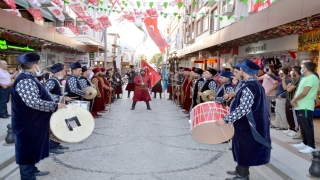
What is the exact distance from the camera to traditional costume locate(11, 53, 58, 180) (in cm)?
412

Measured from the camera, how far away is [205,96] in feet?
24.7

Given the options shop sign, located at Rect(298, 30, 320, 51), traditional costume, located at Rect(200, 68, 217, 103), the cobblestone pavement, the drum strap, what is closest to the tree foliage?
shop sign, located at Rect(298, 30, 320, 51)

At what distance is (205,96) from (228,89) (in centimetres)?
107

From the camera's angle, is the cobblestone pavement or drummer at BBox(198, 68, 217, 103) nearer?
the cobblestone pavement

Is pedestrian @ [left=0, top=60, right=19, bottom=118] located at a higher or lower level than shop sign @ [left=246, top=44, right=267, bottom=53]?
lower

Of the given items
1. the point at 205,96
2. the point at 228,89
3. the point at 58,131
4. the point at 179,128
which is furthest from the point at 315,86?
the point at 58,131

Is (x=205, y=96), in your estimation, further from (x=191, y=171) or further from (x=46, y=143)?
(x=46, y=143)

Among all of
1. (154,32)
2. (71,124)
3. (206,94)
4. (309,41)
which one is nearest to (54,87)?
(71,124)

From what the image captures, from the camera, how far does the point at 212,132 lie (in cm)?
482

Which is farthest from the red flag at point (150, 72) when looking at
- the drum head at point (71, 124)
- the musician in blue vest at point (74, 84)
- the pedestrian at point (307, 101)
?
the drum head at point (71, 124)

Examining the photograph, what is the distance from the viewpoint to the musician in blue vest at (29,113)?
413 cm

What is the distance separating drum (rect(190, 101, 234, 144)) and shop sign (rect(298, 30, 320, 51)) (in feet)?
20.4

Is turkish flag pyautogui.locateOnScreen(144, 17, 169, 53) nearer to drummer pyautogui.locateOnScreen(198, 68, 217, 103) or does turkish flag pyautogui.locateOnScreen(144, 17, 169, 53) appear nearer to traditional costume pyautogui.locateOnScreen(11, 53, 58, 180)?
drummer pyautogui.locateOnScreen(198, 68, 217, 103)

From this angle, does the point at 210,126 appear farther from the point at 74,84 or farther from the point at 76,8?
the point at 76,8
